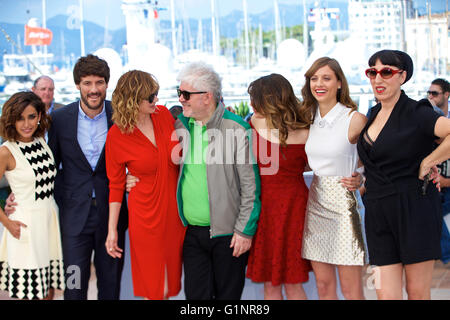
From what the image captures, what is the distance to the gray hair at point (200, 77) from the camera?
2.43 metres

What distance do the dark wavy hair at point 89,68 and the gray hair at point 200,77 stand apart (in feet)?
1.73

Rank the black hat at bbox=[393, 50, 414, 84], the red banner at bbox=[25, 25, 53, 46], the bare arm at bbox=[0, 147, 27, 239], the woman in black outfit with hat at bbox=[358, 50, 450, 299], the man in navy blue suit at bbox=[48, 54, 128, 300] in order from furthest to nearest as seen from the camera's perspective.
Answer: the red banner at bbox=[25, 25, 53, 46]
the man in navy blue suit at bbox=[48, 54, 128, 300]
the bare arm at bbox=[0, 147, 27, 239]
the black hat at bbox=[393, 50, 414, 84]
the woman in black outfit with hat at bbox=[358, 50, 450, 299]

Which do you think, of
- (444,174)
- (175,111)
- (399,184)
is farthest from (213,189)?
(444,174)

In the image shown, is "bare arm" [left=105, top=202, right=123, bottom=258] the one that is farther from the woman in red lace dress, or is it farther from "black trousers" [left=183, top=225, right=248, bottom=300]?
the woman in red lace dress

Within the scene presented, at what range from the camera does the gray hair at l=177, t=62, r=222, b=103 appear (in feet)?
7.98

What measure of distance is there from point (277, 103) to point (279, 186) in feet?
1.45

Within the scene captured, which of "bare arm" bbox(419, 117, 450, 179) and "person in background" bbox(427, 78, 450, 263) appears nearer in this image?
"bare arm" bbox(419, 117, 450, 179)

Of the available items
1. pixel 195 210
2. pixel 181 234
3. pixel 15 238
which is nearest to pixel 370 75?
pixel 195 210

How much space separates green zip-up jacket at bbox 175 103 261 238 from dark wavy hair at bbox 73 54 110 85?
74cm

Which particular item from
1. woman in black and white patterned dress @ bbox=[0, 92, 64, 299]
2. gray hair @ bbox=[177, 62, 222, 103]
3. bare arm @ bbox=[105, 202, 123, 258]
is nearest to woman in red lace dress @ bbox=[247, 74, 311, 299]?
gray hair @ bbox=[177, 62, 222, 103]

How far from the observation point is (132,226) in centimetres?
259

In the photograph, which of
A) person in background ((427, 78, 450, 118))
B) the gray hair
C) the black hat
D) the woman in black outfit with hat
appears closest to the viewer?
the woman in black outfit with hat

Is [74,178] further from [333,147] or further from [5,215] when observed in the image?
[333,147]

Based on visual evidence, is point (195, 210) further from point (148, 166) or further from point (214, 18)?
point (214, 18)
